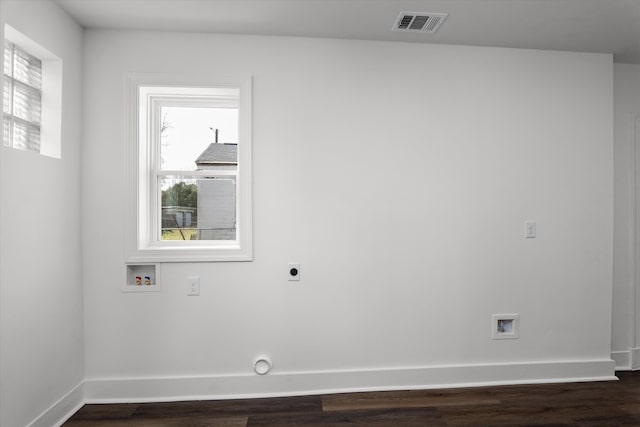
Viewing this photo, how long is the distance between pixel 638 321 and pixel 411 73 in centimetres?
273

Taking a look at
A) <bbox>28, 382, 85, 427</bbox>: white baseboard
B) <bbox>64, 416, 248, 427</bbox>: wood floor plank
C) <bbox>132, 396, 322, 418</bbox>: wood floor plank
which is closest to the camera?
<bbox>28, 382, 85, 427</bbox>: white baseboard

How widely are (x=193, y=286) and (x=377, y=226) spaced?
52.5 inches

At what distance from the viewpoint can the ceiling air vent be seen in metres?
2.26

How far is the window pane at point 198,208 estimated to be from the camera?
2.71 meters

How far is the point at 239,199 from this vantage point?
2564mm

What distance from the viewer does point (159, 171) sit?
2.66 m

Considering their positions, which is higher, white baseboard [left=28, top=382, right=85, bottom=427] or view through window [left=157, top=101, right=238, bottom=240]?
view through window [left=157, top=101, right=238, bottom=240]

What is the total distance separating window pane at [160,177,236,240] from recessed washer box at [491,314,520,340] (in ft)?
6.64

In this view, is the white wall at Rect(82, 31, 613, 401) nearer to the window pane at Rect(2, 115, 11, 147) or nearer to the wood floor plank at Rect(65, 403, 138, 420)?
the wood floor plank at Rect(65, 403, 138, 420)

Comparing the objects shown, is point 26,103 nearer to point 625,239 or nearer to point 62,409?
point 62,409

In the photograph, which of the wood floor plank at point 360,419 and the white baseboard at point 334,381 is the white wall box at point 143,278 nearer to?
the white baseboard at point 334,381

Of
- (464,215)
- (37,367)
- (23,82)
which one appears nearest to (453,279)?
(464,215)

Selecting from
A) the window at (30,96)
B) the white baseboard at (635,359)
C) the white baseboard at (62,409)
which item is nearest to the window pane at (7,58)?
the window at (30,96)

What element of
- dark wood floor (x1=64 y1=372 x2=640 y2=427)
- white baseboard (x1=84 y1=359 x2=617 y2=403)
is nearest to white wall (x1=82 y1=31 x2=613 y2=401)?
white baseboard (x1=84 y1=359 x2=617 y2=403)
